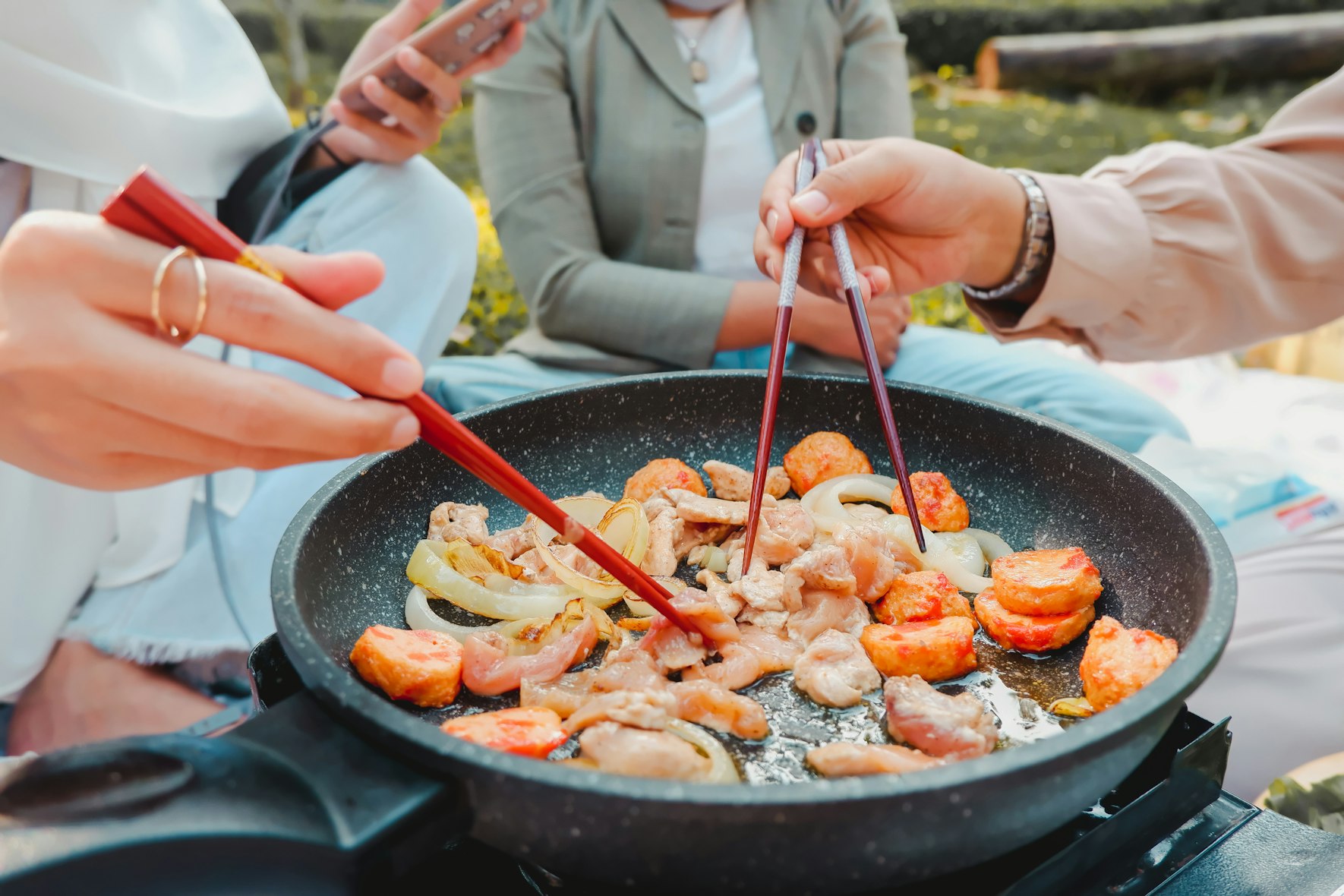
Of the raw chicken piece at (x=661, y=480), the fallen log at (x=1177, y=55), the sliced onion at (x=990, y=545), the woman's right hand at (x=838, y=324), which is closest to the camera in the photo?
the sliced onion at (x=990, y=545)

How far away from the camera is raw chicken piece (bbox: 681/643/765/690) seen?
108 centimetres

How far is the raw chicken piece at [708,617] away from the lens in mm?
1101

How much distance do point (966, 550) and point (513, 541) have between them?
0.66 meters

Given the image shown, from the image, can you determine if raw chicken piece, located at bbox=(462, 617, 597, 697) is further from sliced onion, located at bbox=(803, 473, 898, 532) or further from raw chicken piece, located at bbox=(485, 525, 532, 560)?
sliced onion, located at bbox=(803, 473, 898, 532)

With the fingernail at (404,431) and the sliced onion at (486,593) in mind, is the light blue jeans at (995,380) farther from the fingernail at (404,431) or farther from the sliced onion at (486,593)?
the fingernail at (404,431)

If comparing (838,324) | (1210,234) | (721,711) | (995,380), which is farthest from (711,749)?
(995,380)

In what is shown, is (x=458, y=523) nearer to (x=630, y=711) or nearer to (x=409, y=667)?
(x=409, y=667)

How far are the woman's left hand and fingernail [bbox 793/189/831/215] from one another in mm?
815

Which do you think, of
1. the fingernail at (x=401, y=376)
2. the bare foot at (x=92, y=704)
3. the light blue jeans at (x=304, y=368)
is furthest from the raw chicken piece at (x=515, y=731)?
the bare foot at (x=92, y=704)

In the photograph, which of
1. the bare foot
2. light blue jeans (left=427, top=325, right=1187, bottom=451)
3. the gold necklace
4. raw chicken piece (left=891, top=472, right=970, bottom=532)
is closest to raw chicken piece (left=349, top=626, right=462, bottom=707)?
raw chicken piece (left=891, top=472, right=970, bottom=532)

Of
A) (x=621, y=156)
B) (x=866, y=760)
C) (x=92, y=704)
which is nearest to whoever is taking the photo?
(x=866, y=760)

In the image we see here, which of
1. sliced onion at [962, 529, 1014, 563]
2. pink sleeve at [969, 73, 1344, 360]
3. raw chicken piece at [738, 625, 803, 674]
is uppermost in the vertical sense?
pink sleeve at [969, 73, 1344, 360]

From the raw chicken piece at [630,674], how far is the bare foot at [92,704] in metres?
1.12

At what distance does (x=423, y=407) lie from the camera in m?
0.88
